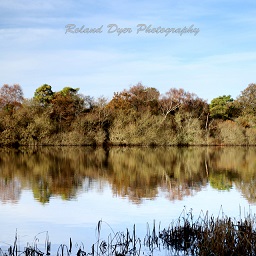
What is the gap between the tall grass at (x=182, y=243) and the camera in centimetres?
816

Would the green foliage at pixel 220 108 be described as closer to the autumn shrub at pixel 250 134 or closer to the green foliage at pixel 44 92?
the autumn shrub at pixel 250 134

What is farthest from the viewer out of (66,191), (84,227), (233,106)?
(233,106)

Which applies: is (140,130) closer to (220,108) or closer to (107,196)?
(220,108)

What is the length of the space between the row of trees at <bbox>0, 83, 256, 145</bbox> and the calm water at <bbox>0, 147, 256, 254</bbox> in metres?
24.2

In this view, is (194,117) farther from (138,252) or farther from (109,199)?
(138,252)

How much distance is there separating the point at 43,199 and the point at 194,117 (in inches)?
1843

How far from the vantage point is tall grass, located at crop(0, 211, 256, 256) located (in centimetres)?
816

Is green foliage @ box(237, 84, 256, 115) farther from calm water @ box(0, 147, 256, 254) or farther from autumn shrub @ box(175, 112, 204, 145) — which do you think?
calm water @ box(0, 147, 256, 254)

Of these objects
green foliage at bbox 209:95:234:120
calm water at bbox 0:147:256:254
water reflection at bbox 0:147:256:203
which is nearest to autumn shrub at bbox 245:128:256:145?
green foliage at bbox 209:95:234:120

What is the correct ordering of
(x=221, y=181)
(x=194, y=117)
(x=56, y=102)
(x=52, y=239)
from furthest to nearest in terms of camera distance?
(x=194, y=117) < (x=56, y=102) < (x=221, y=181) < (x=52, y=239)

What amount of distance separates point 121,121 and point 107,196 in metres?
37.8

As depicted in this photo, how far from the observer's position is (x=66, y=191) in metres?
17.9

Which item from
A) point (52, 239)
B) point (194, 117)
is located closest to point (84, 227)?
point (52, 239)

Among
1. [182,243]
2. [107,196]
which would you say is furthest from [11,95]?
[182,243]
